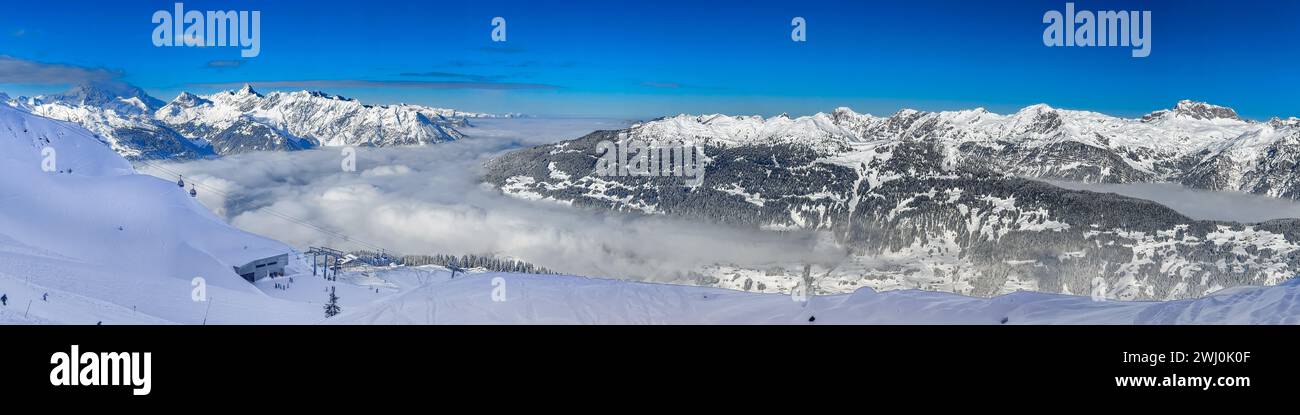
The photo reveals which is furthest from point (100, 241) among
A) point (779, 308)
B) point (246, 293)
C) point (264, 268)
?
point (779, 308)

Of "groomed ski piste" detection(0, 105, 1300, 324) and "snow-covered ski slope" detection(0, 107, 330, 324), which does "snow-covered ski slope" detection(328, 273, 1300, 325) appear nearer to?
"groomed ski piste" detection(0, 105, 1300, 324)

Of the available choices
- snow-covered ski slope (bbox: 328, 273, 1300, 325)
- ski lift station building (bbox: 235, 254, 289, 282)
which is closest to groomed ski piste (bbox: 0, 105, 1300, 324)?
snow-covered ski slope (bbox: 328, 273, 1300, 325)

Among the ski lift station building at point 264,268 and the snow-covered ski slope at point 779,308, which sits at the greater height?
the snow-covered ski slope at point 779,308

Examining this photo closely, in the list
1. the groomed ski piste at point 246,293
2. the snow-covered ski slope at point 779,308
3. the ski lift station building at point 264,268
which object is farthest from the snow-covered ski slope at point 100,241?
the snow-covered ski slope at point 779,308

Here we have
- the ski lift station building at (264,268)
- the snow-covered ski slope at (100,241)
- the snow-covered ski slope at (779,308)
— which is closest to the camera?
the snow-covered ski slope at (779,308)

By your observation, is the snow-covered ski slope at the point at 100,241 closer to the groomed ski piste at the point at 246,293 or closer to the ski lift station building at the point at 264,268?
the groomed ski piste at the point at 246,293
